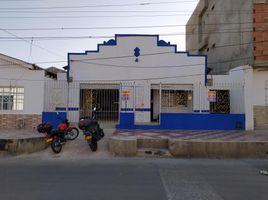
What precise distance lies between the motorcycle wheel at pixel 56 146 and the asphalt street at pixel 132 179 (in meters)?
1.06

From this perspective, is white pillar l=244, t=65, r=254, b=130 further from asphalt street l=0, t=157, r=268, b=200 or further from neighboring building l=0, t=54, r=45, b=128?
neighboring building l=0, t=54, r=45, b=128

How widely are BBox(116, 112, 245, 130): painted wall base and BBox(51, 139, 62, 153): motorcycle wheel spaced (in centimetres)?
472

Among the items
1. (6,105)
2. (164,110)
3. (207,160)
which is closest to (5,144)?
(6,105)

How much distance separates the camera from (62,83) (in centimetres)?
1625

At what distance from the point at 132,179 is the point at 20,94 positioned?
1100 centimetres

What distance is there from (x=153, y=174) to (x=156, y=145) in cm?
364

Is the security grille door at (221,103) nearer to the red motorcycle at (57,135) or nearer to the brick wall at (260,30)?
the brick wall at (260,30)

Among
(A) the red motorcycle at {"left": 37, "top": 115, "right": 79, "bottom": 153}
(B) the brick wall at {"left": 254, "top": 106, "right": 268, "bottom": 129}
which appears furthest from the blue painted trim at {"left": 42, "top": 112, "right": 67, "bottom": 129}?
(B) the brick wall at {"left": 254, "top": 106, "right": 268, "bottom": 129}

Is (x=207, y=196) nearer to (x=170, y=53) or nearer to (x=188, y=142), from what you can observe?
(x=188, y=142)

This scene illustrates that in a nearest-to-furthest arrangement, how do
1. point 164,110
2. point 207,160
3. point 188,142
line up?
1. point 207,160
2. point 188,142
3. point 164,110

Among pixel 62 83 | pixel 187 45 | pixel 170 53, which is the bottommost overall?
pixel 62 83

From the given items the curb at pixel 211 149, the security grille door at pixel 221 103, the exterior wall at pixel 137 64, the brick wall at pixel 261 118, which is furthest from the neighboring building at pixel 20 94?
the brick wall at pixel 261 118

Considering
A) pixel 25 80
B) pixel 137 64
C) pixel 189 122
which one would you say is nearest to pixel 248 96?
pixel 189 122

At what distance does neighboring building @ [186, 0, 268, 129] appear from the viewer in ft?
52.4
